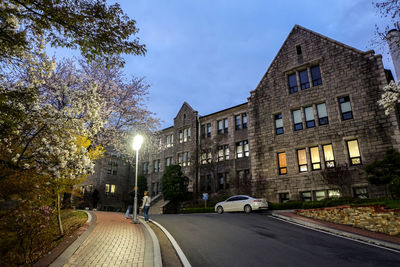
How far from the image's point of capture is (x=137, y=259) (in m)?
6.45

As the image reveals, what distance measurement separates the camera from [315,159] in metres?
20.0

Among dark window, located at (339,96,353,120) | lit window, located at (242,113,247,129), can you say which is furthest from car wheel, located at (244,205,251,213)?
lit window, located at (242,113,247,129)

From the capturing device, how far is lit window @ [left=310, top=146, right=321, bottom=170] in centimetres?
1977

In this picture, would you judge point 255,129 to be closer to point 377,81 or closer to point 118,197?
point 377,81

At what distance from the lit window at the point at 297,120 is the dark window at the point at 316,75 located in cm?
281

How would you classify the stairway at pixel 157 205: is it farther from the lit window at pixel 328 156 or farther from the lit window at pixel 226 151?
the lit window at pixel 328 156

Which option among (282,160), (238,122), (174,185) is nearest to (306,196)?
(282,160)

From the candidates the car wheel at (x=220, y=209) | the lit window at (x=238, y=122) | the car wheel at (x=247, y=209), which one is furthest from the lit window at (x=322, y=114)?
the lit window at (x=238, y=122)

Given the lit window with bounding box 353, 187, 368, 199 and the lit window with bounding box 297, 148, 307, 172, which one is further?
the lit window with bounding box 297, 148, 307, 172

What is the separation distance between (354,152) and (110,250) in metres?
18.1

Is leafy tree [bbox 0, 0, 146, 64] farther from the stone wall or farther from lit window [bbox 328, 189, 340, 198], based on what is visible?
lit window [bbox 328, 189, 340, 198]

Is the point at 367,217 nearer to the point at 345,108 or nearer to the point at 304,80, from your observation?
the point at 345,108

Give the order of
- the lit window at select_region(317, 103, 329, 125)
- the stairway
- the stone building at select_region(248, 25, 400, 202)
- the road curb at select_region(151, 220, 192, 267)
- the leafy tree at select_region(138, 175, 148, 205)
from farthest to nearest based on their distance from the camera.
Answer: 1. the leafy tree at select_region(138, 175, 148, 205)
2. the stairway
3. the lit window at select_region(317, 103, 329, 125)
4. the stone building at select_region(248, 25, 400, 202)
5. the road curb at select_region(151, 220, 192, 267)

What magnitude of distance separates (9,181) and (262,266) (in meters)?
6.69
